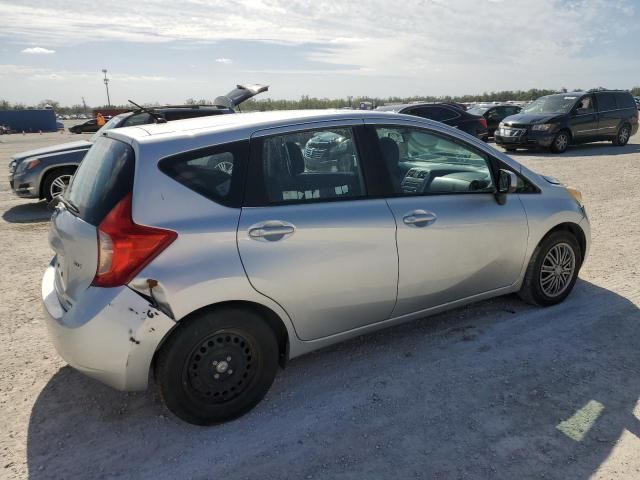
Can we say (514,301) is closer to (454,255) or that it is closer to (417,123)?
(454,255)

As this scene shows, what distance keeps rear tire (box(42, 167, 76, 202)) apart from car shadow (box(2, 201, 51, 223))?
14.6 inches

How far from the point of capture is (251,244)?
2705 mm

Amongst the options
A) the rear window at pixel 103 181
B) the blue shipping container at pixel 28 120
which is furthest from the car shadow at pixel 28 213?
the blue shipping container at pixel 28 120

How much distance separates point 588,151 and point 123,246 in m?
16.8

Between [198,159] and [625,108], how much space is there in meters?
18.6

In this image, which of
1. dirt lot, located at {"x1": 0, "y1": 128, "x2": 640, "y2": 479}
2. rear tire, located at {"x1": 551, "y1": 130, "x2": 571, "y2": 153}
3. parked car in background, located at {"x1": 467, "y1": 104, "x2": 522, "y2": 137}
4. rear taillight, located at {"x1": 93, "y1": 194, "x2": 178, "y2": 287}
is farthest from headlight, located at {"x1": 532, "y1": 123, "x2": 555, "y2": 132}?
rear taillight, located at {"x1": 93, "y1": 194, "x2": 178, "y2": 287}

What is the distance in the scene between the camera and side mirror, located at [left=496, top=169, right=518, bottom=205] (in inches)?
142

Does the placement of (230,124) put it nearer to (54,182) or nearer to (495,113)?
(54,182)

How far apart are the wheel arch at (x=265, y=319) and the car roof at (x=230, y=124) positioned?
98 centimetres

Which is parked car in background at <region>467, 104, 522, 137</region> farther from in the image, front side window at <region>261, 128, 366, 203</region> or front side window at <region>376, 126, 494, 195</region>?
front side window at <region>261, 128, 366, 203</region>

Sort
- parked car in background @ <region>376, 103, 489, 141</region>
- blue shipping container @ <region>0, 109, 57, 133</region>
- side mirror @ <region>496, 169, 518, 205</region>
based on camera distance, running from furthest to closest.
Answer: blue shipping container @ <region>0, 109, 57, 133</region>, parked car in background @ <region>376, 103, 489, 141</region>, side mirror @ <region>496, 169, 518, 205</region>

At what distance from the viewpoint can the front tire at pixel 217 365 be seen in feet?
8.62

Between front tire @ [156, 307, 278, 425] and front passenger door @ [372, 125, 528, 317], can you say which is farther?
front passenger door @ [372, 125, 528, 317]

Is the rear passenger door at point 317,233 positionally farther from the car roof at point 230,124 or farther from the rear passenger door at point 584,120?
the rear passenger door at point 584,120
